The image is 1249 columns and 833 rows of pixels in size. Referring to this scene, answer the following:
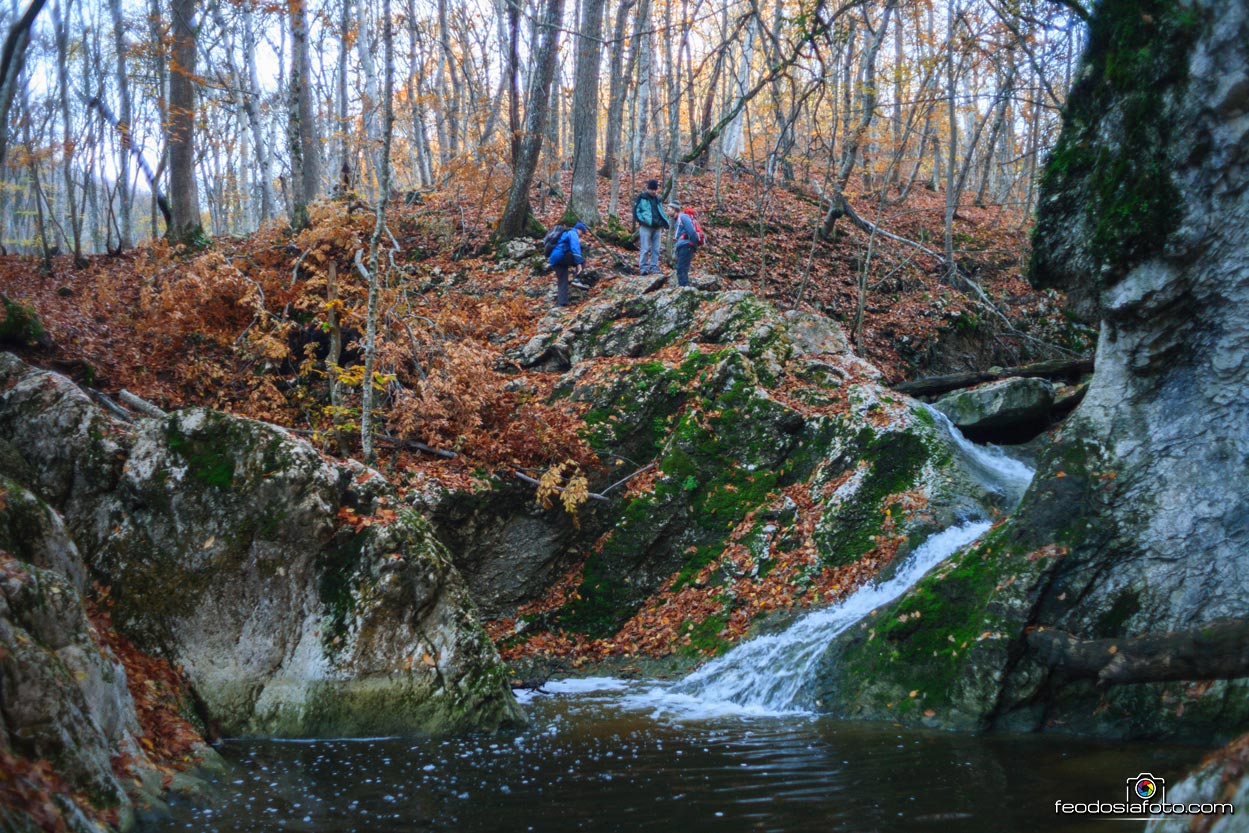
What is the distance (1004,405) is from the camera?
11.9 metres

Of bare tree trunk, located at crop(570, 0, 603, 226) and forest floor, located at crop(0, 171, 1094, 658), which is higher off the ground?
bare tree trunk, located at crop(570, 0, 603, 226)

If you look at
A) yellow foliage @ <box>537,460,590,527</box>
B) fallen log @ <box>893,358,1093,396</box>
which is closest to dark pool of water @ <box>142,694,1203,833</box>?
yellow foliage @ <box>537,460,590,527</box>

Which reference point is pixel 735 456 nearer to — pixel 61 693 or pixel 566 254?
pixel 566 254

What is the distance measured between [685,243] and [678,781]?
10.6 metres

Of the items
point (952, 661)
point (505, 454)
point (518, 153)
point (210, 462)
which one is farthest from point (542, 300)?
point (952, 661)

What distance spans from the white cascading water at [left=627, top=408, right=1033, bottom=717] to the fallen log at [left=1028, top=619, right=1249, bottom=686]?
10.2ft

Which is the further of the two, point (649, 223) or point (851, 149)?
point (851, 149)

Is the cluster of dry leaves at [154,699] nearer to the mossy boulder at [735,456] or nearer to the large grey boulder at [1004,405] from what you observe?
the mossy boulder at [735,456]

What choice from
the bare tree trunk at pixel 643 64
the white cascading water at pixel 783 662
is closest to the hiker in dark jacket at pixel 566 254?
the bare tree trunk at pixel 643 64

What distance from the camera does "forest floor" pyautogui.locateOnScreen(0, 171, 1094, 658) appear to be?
11.2 m

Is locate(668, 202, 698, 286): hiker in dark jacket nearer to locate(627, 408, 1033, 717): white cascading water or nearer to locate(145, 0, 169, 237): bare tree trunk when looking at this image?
locate(627, 408, 1033, 717): white cascading water

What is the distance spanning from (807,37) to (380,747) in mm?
6838

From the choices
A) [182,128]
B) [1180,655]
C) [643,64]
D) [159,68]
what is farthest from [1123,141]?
[159,68]

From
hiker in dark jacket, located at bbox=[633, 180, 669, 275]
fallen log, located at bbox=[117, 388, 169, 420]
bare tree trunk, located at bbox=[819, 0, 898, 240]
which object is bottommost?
fallen log, located at bbox=[117, 388, 169, 420]
